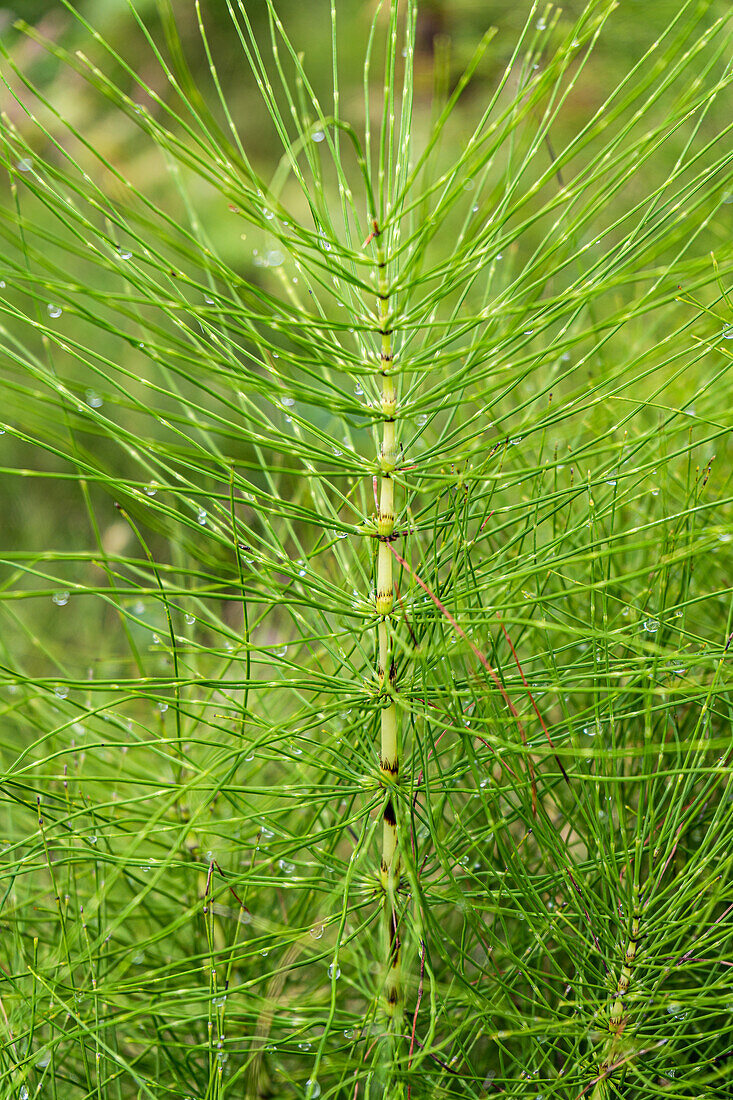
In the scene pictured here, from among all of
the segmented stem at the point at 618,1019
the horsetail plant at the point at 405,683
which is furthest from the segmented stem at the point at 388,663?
the segmented stem at the point at 618,1019

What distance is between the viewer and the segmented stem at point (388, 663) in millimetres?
670

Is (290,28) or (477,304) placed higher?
(290,28)

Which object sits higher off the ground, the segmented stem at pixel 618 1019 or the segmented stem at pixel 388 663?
the segmented stem at pixel 388 663

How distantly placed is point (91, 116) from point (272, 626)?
1.47m

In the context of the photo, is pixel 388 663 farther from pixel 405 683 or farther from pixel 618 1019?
pixel 618 1019

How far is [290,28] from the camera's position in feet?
8.23

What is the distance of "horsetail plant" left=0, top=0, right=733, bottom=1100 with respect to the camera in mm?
578

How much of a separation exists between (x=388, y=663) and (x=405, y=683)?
2 centimetres

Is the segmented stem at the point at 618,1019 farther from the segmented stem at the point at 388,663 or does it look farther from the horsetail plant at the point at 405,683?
the segmented stem at the point at 388,663

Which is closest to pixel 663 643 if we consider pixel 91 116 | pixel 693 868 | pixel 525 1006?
pixel 693 868

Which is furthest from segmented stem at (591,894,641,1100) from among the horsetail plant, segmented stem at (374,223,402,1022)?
segmented stem at (374,223,402,1022)

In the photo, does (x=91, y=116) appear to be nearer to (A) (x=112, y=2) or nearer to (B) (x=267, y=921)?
(A) (x=112, y=2)

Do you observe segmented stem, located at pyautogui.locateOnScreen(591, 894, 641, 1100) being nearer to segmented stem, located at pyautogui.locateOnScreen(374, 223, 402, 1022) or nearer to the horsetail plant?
the horsetail plant

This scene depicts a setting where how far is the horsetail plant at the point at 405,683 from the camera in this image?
1.90 ft
